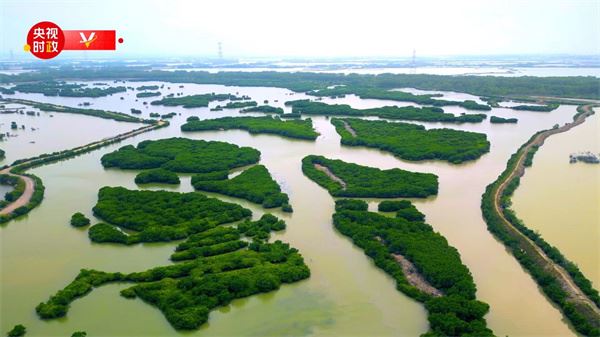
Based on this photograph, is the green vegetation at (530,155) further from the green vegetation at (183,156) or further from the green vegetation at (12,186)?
the green vegetation at (12,186)

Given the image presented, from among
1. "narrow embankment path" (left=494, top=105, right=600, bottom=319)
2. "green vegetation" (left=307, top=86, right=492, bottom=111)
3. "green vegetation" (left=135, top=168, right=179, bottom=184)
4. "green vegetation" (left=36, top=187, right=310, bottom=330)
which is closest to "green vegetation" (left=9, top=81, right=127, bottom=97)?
"green vegetation" (left=307, top=86, right=492, bottom=111)

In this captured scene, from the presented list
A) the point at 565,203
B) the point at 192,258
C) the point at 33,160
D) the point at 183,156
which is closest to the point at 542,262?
the point at 565,203

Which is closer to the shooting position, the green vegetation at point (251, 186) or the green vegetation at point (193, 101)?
the green vegetation at point (251, 186)

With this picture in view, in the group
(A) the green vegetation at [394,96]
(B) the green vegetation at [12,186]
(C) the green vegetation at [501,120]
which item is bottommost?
(B) the green vegetation at [12,186]

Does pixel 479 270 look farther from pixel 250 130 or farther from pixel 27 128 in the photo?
pixel 27 128

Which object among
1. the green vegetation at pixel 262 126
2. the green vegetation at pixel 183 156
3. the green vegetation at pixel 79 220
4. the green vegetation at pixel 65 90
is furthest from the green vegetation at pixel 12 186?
the green vegetation at pixel 65 90

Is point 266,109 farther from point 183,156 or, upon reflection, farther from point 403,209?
point 403,209

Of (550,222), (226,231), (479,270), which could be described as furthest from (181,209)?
(550,222)

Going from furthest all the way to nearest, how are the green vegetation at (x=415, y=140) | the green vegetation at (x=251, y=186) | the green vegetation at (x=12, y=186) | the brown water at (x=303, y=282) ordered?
the green vegetation at (x=415, y=140) → the green vegetation at (x=12, y=186) → the green vegetation at (x=251, y=186) → the brown water at (x=303, y=282)
